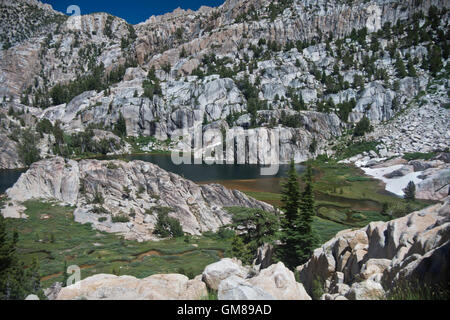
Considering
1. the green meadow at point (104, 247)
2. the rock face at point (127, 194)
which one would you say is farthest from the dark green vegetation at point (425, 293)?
the rock face at point (127, 194)

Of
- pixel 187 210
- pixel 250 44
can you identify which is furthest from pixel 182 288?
pixel 250 44

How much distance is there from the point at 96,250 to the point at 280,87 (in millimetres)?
133816

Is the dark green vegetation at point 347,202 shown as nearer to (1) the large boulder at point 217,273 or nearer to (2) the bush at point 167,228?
(2) the bush at point 167,228

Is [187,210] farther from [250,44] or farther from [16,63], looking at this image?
[16,63]

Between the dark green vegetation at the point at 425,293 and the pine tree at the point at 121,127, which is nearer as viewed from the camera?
the dark green vegetation at the point at 425,293

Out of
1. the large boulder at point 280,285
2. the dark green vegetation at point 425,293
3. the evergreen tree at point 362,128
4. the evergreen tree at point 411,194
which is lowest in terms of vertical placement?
the evergreen tree at point 411,194

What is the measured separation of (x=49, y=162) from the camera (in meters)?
44.3

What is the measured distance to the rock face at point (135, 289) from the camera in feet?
27.9

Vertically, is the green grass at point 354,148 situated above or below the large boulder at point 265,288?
above

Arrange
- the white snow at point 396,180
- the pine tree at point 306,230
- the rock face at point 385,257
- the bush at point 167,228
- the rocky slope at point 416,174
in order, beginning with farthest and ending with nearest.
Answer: the white snow at point 396,180
the rocky slope at point 416,174
the bush at point 167,228
the pine tree at point 306,230
the rock face at point 385,257

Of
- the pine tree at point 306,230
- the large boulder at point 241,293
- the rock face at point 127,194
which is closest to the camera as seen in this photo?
the large boulder at point 241,293

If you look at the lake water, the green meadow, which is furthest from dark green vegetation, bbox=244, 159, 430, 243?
the lake water

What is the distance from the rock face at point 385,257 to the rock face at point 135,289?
215 inches

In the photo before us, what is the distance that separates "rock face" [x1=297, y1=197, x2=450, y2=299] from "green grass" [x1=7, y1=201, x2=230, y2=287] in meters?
10.3
